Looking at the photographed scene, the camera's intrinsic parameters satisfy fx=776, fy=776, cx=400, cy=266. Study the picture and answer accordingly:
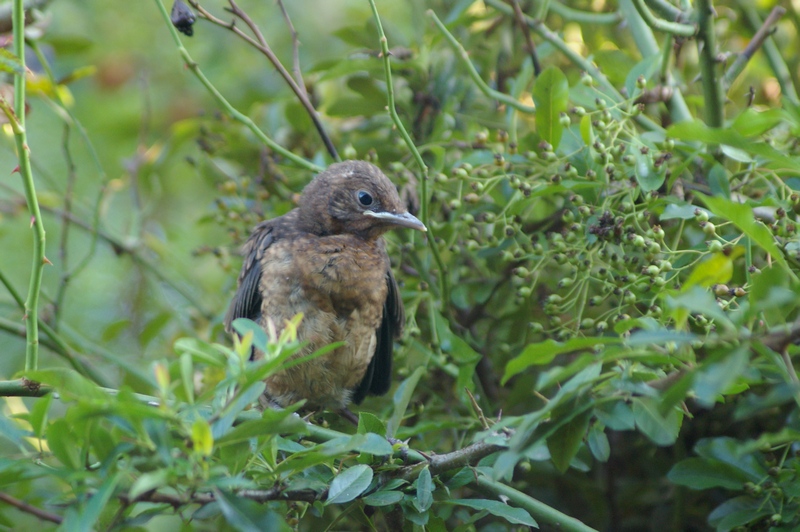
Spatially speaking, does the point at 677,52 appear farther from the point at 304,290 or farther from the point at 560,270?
the point at 304,290

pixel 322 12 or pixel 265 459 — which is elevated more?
pixel 322 12

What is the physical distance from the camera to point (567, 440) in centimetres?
134

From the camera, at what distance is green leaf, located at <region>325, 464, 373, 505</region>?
139 cm

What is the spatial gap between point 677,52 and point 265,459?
6.11ft

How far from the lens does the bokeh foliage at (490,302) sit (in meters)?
1.18

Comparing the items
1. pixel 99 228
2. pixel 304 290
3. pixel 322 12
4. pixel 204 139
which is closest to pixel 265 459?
pixel 304 290

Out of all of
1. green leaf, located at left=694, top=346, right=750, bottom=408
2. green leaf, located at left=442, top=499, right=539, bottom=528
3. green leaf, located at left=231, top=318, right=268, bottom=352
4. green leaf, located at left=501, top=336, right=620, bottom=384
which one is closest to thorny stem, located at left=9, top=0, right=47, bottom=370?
green leaf, located at left=231, top=318, right=268, bottom=352

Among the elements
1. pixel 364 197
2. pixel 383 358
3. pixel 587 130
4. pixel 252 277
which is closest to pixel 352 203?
pixel 364 197

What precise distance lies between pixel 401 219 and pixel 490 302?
1.17 ft

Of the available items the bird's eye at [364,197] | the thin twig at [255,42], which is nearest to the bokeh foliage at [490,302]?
the bird's eye at [364,197]

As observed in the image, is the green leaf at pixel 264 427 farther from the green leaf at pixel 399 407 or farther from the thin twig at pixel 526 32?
the thin twig at pixel 526 32

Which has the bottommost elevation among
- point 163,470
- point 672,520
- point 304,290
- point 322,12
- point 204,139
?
point 672,520

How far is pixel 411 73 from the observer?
2.47 meters

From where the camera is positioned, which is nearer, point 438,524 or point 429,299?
point 438,524
